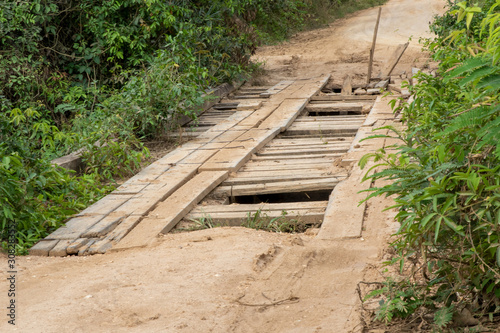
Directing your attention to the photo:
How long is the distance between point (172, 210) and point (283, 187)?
1039mm

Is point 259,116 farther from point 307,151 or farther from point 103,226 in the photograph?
point 103,226

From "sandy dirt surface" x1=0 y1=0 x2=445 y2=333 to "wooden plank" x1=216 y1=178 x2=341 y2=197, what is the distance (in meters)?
0.61

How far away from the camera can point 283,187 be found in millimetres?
5184

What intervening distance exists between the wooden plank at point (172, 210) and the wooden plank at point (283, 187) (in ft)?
0.62

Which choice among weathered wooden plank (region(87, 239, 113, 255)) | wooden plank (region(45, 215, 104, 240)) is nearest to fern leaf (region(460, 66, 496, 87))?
weathered wooden plank (region(87, 239, 113, 255))

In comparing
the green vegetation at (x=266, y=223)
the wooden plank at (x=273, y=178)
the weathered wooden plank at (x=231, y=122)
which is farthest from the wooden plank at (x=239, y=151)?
the green vegetation at (x=266, y=223)

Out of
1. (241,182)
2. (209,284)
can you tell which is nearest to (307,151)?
(241,182)

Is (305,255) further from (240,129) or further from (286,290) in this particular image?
(240,129)

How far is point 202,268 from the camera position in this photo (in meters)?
3.57

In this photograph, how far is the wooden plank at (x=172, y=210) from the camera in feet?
13.6

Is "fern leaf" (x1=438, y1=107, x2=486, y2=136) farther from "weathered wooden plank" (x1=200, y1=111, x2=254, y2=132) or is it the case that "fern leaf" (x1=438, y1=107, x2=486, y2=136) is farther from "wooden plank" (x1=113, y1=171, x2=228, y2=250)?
"weathered wooden plank" (x1=200, y1=111, x2=254, y2=132)

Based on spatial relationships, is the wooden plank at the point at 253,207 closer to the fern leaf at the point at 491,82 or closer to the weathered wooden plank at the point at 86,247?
the weathered wooden plank at the point at 86,247

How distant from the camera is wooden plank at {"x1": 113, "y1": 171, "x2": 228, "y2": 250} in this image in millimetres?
4160

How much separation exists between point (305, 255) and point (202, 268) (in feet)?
2.08
